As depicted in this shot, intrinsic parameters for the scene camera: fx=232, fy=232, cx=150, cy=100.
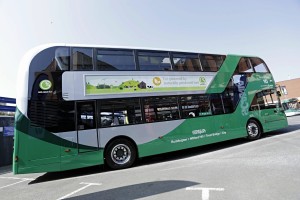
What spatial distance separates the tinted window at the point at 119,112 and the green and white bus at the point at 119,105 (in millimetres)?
33

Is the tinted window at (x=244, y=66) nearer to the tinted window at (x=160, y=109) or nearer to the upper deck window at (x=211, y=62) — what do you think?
the upper deck window at (x=211, y=62)

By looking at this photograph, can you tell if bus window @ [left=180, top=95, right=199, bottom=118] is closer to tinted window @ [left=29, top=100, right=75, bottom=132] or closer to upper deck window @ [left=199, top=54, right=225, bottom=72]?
upper deck window @ [left=199, top=54, right=225, bottom=72]

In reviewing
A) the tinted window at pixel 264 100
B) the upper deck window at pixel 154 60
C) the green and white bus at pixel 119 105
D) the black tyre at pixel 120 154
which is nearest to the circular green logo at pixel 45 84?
the green and white bus at pixel 119 105

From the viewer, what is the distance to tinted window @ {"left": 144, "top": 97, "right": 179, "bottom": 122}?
8.34m

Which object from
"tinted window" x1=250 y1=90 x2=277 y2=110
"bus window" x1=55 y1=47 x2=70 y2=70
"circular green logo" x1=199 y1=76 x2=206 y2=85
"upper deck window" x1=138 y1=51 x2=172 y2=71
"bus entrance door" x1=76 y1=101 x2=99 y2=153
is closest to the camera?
"bus entrance door" x1=76 y1=101 x2=99 y2=153

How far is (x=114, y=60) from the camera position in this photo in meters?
8.15

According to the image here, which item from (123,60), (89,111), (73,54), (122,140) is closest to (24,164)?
(89,111)

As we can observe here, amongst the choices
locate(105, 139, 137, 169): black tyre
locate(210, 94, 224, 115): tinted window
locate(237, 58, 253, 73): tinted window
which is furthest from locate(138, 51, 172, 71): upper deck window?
locate(237, 58, 253, 73): tinted window

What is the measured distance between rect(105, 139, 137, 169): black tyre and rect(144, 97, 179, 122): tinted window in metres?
1.17

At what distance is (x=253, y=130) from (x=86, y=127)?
764 cm

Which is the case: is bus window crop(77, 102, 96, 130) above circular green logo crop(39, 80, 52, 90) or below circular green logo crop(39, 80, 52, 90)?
below

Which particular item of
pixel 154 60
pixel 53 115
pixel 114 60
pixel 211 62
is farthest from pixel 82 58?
pixel 211 62

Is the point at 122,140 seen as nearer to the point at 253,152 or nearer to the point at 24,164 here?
the point at 24,164

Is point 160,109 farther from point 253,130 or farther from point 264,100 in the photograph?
point 264,100
